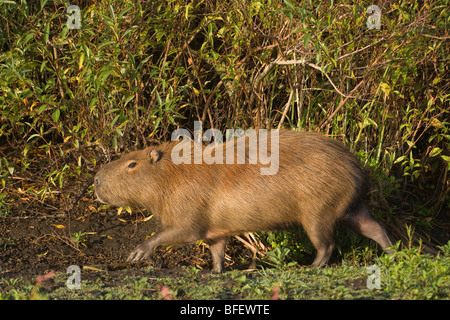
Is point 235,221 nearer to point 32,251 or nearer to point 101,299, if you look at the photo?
point 101,299

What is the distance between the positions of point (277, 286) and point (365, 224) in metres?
1.47

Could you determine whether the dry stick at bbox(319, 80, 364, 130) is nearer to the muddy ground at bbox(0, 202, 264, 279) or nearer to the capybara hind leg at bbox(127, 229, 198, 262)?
the muddy ground at bbox(0, 202, 264, 279)

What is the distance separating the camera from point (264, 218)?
4578 millimetres

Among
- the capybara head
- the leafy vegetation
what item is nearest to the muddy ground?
→ the leafy vegetation

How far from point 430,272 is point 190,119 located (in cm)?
296

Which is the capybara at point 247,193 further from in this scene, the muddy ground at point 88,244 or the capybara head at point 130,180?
the muddy ground at point 88,244

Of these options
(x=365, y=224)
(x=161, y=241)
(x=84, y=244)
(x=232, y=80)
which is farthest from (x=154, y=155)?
(x=365, y=224)

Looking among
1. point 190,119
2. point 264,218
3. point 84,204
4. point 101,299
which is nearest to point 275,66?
point 190,119

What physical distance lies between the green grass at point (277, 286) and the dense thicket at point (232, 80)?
129 cm

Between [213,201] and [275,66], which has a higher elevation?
[275,66]

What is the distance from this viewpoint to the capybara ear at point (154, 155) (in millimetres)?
4840

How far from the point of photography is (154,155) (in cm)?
485

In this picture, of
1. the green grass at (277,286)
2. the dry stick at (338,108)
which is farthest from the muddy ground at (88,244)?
the dry stick at (338,108)

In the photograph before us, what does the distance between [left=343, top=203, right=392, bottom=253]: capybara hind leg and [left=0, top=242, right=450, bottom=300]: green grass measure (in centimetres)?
62
